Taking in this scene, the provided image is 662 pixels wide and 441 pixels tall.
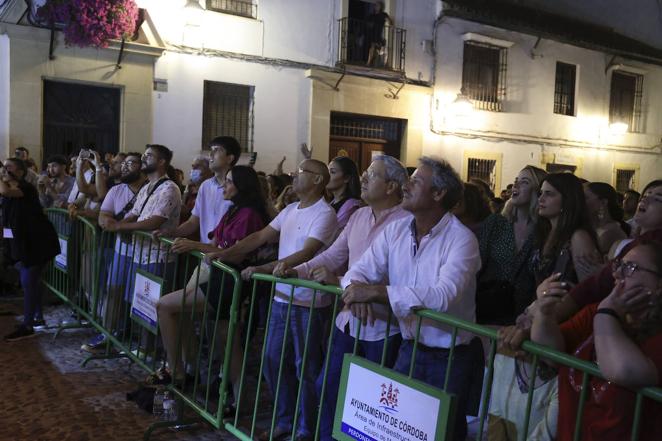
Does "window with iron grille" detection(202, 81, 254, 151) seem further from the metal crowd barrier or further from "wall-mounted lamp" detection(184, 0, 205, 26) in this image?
the metal crowd barrier

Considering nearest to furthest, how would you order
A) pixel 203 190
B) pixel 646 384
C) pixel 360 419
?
pixel 646 384 < pixel 360 419 < pixel 203 190

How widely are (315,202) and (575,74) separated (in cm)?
1822

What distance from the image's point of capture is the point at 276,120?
1527 centimetres

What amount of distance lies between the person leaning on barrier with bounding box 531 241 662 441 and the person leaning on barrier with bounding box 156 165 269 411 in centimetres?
271

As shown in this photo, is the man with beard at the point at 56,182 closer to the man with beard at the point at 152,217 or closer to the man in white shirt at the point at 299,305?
the man with beard at the point at 152,217

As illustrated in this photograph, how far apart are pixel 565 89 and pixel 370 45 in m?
7.65

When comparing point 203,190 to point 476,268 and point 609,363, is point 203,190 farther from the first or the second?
point 609,363

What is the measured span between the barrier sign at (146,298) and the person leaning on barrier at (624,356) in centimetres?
339

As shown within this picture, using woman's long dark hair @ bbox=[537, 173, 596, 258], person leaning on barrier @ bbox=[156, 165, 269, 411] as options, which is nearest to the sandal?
person leaning on barrier @ bbox=[156, 165, 269, 411]

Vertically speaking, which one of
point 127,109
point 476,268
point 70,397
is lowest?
point 70,397

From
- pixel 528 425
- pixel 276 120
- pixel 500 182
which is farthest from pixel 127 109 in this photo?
pixel 528 425

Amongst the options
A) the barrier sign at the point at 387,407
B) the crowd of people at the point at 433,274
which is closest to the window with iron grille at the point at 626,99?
the crowd of people at the point at 433,274

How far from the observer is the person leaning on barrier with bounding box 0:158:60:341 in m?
7.12

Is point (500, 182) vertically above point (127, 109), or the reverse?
point (127, 109)
